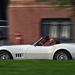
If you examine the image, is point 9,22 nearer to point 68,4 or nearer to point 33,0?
point 33,0

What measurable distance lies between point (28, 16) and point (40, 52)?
9198 mm

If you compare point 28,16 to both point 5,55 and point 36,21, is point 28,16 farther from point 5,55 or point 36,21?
point 5,55

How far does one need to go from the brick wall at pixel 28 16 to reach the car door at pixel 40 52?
8880 mm

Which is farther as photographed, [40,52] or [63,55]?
[40,52]

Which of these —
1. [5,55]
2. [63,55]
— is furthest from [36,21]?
[63,55]

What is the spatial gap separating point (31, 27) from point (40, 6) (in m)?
1.67

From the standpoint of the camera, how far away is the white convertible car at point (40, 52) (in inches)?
332

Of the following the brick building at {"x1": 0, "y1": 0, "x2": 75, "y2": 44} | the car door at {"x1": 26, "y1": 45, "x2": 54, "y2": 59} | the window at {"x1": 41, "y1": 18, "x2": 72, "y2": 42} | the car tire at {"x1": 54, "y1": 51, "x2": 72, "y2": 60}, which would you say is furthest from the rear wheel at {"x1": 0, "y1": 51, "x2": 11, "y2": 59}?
the window at {"x1": 41, "y1": 18, "x2": 72, "y2": 42}

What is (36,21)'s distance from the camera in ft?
57.4

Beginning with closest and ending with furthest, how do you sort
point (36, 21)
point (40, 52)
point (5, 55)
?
point (40, 52), point (5, 55), point (36, 21)

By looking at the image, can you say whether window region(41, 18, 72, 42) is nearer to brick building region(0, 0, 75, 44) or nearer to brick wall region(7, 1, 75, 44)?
brick building region(0, 0, 75, 44)

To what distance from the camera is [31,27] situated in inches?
692

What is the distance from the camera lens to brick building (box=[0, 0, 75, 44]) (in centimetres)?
1727

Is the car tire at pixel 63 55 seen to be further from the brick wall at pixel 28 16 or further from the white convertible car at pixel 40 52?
the brick wall at pixel 28 16
